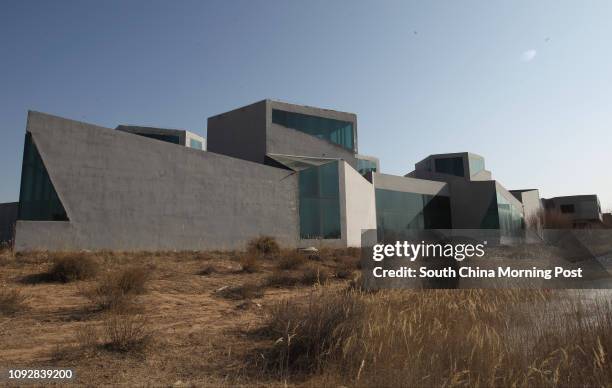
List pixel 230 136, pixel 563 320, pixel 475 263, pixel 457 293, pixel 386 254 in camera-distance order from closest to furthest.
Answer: pixel 563 320, pixel 457 293, pixel 475 263, pixel 386 254, pixel 230 136

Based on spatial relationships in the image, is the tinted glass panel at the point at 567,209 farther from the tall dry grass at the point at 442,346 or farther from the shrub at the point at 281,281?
the tall dry grass at the point at 442,346

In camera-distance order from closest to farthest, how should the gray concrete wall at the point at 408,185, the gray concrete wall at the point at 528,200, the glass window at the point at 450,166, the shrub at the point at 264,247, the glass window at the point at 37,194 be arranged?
the glass window at the point at 37,194 → the shrub at the point at 264,247 → the gray concrete wall at the point at 408,185 → the glass window at the point at 450,166 → the gray concrete wall at the point at 528,200

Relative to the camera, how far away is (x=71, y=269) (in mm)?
9617

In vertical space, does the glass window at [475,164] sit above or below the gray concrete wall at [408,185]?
above

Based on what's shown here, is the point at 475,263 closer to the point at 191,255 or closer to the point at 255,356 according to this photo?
the point at 255,356

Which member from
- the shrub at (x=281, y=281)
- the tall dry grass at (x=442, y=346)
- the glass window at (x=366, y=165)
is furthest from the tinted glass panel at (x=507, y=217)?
the tall dry grass at (x=442, y=346)

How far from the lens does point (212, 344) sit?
4855mm

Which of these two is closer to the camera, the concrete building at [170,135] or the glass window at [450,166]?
the concrete building at [170,135]

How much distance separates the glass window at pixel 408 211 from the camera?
3206cm

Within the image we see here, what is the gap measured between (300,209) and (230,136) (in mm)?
10748

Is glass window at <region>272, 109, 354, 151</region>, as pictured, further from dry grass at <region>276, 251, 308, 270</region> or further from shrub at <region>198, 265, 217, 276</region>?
shrub at <region>198, 265, 217, 276</region>

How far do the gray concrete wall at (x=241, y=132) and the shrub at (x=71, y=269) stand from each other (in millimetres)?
17828

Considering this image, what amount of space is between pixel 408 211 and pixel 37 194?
2769 centimetres

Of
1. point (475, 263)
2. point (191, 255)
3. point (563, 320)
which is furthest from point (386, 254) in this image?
point (191, 255)
